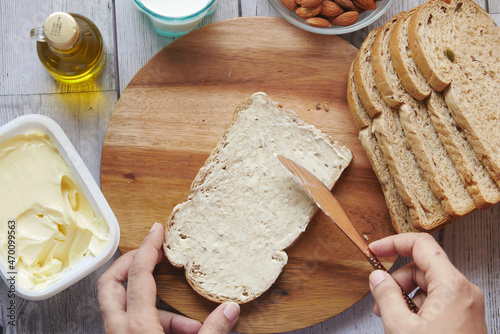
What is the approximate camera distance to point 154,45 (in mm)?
2373

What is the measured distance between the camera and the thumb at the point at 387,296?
5.45ft

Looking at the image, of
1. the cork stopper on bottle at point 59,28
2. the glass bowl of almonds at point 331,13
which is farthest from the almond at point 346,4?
the cork stopper on bottle at point 59,28

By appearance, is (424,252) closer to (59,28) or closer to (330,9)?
(330,9)

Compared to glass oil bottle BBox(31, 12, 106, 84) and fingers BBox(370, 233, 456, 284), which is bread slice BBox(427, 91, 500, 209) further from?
glass oil bottle BBox(31, 12, 106, 84)

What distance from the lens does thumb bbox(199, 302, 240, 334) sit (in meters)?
1.97

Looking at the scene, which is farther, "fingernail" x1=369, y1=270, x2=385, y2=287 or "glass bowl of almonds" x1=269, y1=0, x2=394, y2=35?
"glass bowl of almonds" x1=269, y1=0, x2=394, y2=35

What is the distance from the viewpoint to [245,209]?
2.20 metres

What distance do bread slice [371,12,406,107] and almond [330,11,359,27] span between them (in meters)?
0.16

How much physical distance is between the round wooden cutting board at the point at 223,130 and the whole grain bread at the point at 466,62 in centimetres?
41

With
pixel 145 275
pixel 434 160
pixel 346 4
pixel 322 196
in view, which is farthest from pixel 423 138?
pixel 145 275

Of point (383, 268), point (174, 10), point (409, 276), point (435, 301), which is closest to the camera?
point (435, 301)

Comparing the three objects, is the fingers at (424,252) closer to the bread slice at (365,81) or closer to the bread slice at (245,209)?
the bread slice at (245,209)

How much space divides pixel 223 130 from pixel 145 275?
0.85 metres

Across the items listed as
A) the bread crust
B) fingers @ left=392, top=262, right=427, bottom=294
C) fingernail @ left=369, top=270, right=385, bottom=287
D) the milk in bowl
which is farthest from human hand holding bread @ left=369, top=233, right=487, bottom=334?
the milk in bowl
